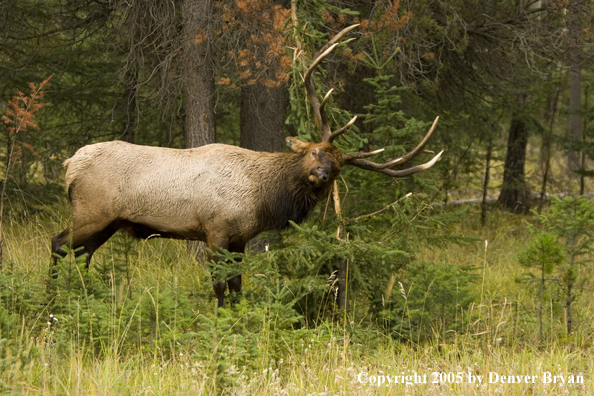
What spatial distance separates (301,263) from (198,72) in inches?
129

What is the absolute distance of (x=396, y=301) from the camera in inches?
235

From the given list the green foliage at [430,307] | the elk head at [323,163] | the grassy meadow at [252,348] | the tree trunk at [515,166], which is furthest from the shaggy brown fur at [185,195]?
the tree trunk at [515,166]

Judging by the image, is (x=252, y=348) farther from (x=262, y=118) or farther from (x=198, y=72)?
(x=262, y=118)

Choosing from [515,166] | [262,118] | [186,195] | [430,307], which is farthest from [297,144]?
[515,166]

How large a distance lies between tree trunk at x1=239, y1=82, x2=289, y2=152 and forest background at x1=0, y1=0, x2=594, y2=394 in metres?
0.02

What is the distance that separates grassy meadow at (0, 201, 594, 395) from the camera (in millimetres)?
4262

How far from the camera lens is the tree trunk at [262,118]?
29.8ft

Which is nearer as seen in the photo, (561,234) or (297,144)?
(561,234)

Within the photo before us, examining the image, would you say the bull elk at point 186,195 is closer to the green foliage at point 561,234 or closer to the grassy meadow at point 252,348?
the grassy meadow at point 252,348

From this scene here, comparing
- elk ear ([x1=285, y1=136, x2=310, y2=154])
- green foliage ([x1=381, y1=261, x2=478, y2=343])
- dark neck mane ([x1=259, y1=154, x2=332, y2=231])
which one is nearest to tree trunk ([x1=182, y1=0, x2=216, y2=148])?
elk ear ([x1=285, y1=136, x2=310, y2=154])

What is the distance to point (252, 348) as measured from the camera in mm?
4566

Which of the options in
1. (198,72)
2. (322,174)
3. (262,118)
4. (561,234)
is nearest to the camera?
(561,234)

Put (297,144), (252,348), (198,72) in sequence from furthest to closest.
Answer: (198,72)
(297,144)
(252,348)

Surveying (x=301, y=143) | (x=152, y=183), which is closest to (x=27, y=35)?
(x=152, y=183)
